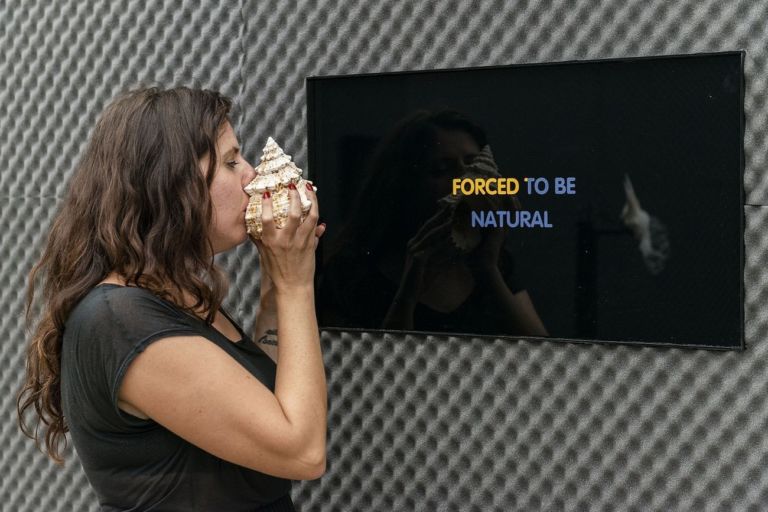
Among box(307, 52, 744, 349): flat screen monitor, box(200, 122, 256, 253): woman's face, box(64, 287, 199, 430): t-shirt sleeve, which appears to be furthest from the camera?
box(307, 52, 744, 349): flat screen monitor

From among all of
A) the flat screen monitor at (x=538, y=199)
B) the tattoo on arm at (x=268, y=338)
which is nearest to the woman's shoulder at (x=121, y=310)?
the tattoo on arm at (x=268, y=338)

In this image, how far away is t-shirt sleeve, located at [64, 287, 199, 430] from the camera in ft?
4.27

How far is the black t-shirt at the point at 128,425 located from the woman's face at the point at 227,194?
5.9 inches

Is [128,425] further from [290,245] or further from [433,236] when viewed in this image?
[433,236]

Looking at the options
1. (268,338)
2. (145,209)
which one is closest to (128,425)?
(145,209)

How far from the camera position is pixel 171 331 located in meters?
1.31

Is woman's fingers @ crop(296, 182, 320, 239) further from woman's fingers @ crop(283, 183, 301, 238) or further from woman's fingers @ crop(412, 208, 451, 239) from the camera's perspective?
woman's fingers @ crop(412, 208, 451, 239)

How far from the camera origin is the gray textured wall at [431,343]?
1.64 m

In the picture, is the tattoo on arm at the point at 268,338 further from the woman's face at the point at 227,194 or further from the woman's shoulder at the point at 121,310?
the woman's shoulder at the point at 121,310

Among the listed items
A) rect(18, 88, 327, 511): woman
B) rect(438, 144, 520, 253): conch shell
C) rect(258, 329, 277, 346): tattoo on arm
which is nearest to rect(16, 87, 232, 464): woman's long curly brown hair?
rect(18, 88, 327, 511): woman

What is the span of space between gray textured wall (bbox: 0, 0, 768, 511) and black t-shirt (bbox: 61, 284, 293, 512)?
561 mm

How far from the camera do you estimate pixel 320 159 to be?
1.96 metres

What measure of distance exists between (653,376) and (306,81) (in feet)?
2.93

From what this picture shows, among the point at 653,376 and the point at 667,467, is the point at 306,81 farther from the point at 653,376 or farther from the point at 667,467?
the point at 667,467
